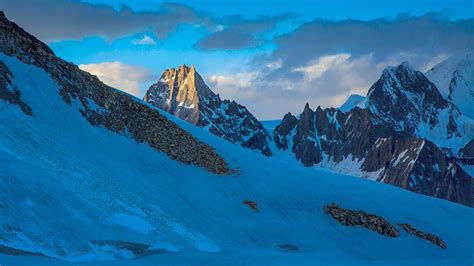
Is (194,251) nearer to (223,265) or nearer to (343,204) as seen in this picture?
(223,265)

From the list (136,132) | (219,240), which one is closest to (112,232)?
(219,240)

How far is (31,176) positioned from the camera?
3772 cm

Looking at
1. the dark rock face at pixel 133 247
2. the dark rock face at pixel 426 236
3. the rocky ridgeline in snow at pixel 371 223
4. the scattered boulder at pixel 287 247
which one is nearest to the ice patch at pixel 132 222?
the dark rock face at pixel 133 247

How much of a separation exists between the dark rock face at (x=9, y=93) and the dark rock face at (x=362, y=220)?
27.3m

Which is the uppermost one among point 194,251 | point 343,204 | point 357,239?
point 343,204

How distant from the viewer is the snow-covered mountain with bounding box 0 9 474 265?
35188mm

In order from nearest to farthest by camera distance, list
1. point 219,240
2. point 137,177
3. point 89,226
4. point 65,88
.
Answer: point 89,226, point 219,240, point 137,177, point 65,88

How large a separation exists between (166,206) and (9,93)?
53.4 ft

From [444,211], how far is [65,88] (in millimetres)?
40974

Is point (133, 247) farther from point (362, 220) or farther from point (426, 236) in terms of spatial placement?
point (426, 236)

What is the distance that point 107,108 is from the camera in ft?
188

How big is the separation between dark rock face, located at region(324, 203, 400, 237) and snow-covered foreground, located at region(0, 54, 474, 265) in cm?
86

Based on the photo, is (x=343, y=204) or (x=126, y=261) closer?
(x=126, y=261)

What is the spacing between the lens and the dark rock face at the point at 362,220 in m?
52.9
